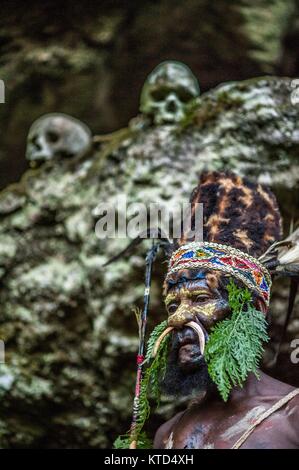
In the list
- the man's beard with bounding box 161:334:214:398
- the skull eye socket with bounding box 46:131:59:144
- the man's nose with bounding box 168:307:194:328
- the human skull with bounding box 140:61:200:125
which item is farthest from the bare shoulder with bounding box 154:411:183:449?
the skull eye socket with bounding box 46:131:59:144

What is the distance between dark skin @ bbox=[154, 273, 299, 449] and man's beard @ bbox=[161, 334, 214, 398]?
2cm

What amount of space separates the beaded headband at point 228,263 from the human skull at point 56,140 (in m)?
1.59

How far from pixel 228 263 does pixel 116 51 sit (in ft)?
11.3

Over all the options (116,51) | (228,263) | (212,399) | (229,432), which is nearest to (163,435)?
(212,399)

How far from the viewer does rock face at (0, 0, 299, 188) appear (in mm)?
5066

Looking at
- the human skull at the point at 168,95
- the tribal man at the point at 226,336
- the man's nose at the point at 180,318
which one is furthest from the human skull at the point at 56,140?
the man's nose at the point at 180,318

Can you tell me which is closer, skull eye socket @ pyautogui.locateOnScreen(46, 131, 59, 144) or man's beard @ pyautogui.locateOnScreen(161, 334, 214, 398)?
man's beard @ pyautogui.locateOnScreen(161, 334, 214, 398)

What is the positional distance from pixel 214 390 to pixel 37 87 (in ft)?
12.0

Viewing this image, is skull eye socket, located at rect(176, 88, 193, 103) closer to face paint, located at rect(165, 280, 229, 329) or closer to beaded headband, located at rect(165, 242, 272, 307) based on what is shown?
beaded headband, located at rect(165, 242, 272, 307)

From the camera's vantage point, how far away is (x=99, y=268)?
3396 millimetres

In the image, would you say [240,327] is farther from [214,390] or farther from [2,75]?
[2,75]
